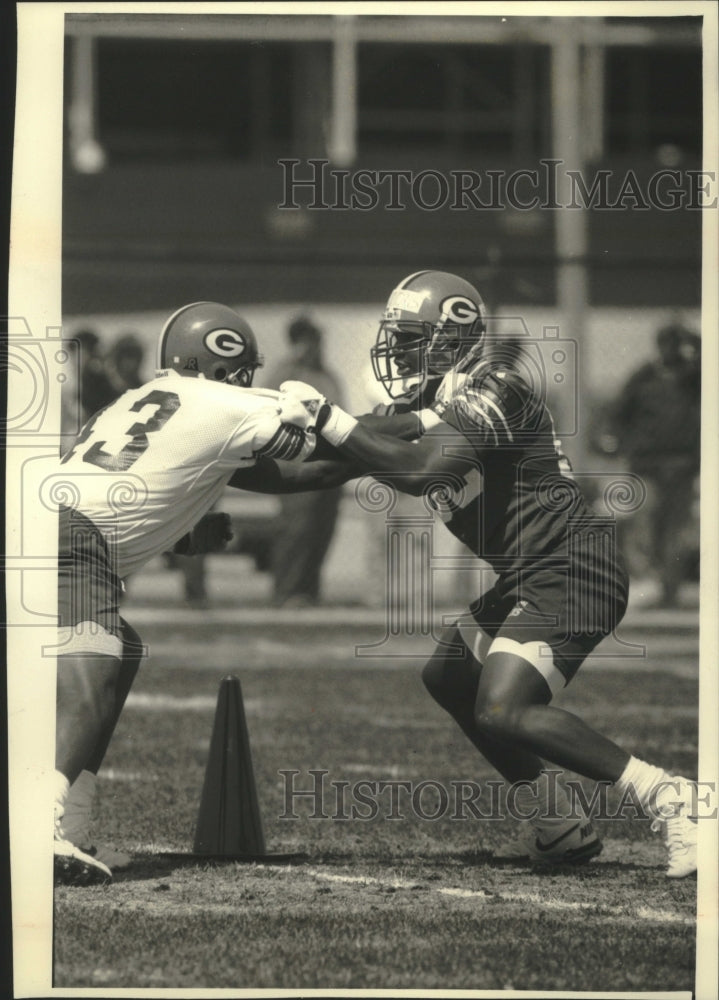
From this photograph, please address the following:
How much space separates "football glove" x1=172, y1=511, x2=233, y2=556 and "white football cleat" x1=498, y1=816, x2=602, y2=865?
1230 mm

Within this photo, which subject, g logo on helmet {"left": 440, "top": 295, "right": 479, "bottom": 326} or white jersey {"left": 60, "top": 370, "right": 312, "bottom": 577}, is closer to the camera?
white jersey {"left": 60, "top": 370, "right": 312, "bottom": 577}

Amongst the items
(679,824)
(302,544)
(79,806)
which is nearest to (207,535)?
(79,806)

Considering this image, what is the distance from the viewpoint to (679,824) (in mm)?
4176

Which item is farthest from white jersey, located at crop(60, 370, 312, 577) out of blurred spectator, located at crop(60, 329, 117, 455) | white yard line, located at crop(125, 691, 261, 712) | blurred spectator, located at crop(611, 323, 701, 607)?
blurred spectator, located at crop(611, 323, 701, 607)

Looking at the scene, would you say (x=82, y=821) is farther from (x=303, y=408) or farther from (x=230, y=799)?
(x=303, y=408)

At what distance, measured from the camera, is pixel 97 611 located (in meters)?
4.25

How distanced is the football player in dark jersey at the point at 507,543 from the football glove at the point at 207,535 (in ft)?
1.43

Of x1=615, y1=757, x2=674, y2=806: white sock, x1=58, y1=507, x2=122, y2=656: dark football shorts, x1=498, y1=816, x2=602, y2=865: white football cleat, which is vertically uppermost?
x1=58, y1=507, x2=122, y2=656: dark football shorts

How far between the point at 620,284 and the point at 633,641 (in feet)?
8.28

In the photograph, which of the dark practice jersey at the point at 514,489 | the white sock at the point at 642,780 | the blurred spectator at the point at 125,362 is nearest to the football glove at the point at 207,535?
the dark practice jersey at the point at 514,489

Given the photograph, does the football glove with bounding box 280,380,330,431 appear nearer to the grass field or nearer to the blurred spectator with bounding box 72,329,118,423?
the grass field

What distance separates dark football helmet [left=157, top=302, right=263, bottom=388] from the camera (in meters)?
4.50

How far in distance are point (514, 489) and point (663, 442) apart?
6860 mm

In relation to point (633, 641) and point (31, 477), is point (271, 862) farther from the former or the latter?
point (633, 641)
